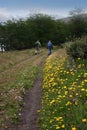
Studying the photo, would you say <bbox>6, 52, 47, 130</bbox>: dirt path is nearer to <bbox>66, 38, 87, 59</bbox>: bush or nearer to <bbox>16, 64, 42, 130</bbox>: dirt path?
<bbox>16, 64, 42, 130</bbox>: dirt path

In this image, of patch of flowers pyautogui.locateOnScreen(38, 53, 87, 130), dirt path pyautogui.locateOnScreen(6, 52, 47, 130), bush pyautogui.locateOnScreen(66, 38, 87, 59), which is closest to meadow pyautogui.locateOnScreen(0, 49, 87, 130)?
patch of flowers pyautogui.locateOnScreen(38, 53, 87, 130)

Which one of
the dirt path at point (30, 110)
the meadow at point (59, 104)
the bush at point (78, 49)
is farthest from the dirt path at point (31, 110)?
the bush at point (78, 49)

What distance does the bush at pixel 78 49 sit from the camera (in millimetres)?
19188

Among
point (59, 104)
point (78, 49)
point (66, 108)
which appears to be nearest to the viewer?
point (66, 108)

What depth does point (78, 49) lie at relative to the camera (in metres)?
19.5

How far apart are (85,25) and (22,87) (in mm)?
60863

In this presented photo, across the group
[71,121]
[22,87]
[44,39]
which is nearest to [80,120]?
[71,121]

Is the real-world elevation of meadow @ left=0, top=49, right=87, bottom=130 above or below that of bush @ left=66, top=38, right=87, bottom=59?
below

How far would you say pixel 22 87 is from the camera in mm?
17875

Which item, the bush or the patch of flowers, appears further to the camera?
the bush

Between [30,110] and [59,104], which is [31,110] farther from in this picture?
[59,104]

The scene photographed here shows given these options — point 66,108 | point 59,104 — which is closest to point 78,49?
point 59,104

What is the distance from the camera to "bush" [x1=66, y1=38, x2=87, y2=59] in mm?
19188

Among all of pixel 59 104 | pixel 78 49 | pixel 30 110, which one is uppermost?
pixel 78 49
